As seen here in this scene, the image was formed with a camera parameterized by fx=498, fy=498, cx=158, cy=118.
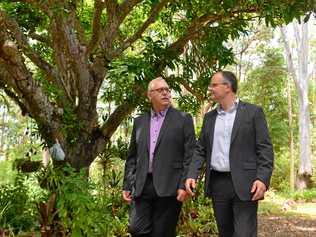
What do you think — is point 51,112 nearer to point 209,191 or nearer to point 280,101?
point 209,191

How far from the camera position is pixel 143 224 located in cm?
427

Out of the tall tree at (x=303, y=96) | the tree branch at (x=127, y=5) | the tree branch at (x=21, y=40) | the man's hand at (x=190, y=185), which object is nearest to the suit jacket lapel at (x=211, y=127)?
the man's hand at (x=190, y=185)

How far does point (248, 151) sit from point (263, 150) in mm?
117

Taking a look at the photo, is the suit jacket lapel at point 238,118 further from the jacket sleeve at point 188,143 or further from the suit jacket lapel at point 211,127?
the jacket sleeve at point 188,143

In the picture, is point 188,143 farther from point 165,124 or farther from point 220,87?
point 220,87

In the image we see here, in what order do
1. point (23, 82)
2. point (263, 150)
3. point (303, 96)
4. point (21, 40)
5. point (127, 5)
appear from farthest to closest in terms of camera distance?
point (303, 96) → point (127, 5) → point (21, 40) → point (23, 82) → point (263, 150)

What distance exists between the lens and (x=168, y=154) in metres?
4.25

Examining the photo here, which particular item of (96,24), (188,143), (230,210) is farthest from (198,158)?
(96,24)

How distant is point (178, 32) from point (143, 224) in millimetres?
5392

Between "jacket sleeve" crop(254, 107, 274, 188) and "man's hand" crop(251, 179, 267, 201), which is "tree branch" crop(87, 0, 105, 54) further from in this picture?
"man's hand" crop(251, 179, 267, 201)

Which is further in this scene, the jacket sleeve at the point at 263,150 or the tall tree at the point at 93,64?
the tall tree at the point at 93,64

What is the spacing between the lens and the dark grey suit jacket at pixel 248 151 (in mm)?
3773

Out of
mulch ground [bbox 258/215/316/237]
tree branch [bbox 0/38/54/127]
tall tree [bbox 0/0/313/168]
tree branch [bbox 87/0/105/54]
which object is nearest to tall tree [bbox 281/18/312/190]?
mulch ground [bbox 258/215/316/237]

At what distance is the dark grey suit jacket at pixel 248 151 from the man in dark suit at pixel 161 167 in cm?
30
